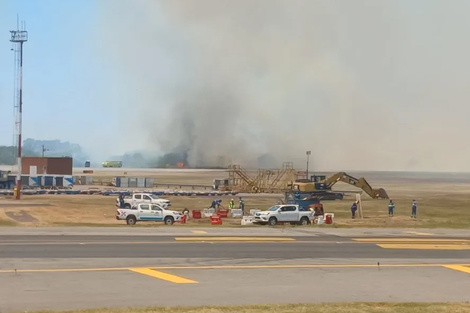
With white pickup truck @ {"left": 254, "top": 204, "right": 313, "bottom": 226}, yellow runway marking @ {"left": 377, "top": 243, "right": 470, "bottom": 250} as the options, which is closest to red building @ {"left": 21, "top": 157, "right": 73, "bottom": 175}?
white pickup truck @ {"left": 254, "top": 204, "right": 313, "bottom": 226}

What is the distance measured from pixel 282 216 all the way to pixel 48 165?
271 ft

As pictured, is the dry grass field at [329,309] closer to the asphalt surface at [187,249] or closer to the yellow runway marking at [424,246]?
the asphalt surface at [187,249]

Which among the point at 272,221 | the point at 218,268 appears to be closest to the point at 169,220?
the point at 272,221

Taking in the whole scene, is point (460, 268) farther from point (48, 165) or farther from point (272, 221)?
point (48, 165)

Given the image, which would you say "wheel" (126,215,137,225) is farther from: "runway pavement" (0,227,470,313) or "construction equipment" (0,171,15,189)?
"construction equipment" (0,171,15,189)

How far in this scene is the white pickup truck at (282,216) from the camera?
44188 millimetres

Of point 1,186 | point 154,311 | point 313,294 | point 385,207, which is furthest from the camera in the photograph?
point 1,186

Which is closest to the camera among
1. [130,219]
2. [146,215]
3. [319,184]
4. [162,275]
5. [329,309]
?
[329,309]

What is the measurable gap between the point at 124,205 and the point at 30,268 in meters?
37.0

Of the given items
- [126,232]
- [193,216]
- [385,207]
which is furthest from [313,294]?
[385,207]

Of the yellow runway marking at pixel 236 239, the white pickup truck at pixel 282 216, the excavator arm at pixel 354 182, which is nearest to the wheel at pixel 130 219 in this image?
the white pickup truck at pixel 282 216

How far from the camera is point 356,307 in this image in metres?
14.5

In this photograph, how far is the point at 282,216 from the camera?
4434 cm

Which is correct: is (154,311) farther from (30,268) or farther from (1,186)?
(1,186)
